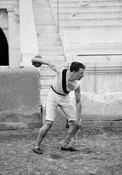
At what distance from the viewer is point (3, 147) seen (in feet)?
22.1

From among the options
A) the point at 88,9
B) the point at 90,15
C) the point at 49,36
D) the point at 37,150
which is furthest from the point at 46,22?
the point at 37,150

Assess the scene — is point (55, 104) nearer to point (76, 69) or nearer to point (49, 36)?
point (76, 69)

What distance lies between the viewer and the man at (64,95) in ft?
20.1

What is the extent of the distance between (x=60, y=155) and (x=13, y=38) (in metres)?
10.5

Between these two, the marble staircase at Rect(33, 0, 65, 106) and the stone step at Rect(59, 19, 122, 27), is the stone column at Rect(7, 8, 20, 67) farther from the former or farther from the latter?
the stone step at Rect(59, 19, 122, 27)

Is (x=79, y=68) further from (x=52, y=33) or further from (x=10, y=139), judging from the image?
(x=52, y=33)

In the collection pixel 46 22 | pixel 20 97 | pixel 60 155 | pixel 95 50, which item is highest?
pixel 46 22

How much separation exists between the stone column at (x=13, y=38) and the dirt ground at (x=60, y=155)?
325 inches

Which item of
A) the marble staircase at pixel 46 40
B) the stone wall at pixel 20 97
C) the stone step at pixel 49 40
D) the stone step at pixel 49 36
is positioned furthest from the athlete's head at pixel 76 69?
the stone step at pixel 49 36

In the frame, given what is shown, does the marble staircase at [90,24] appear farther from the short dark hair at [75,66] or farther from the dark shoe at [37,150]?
the dark shoe at [37,150]

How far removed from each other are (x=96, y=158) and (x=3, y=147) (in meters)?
1.66

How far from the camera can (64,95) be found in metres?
6.33

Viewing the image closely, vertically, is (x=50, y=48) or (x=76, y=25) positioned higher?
(x=76, y=25)

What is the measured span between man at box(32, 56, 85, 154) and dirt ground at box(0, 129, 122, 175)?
0.86ft
